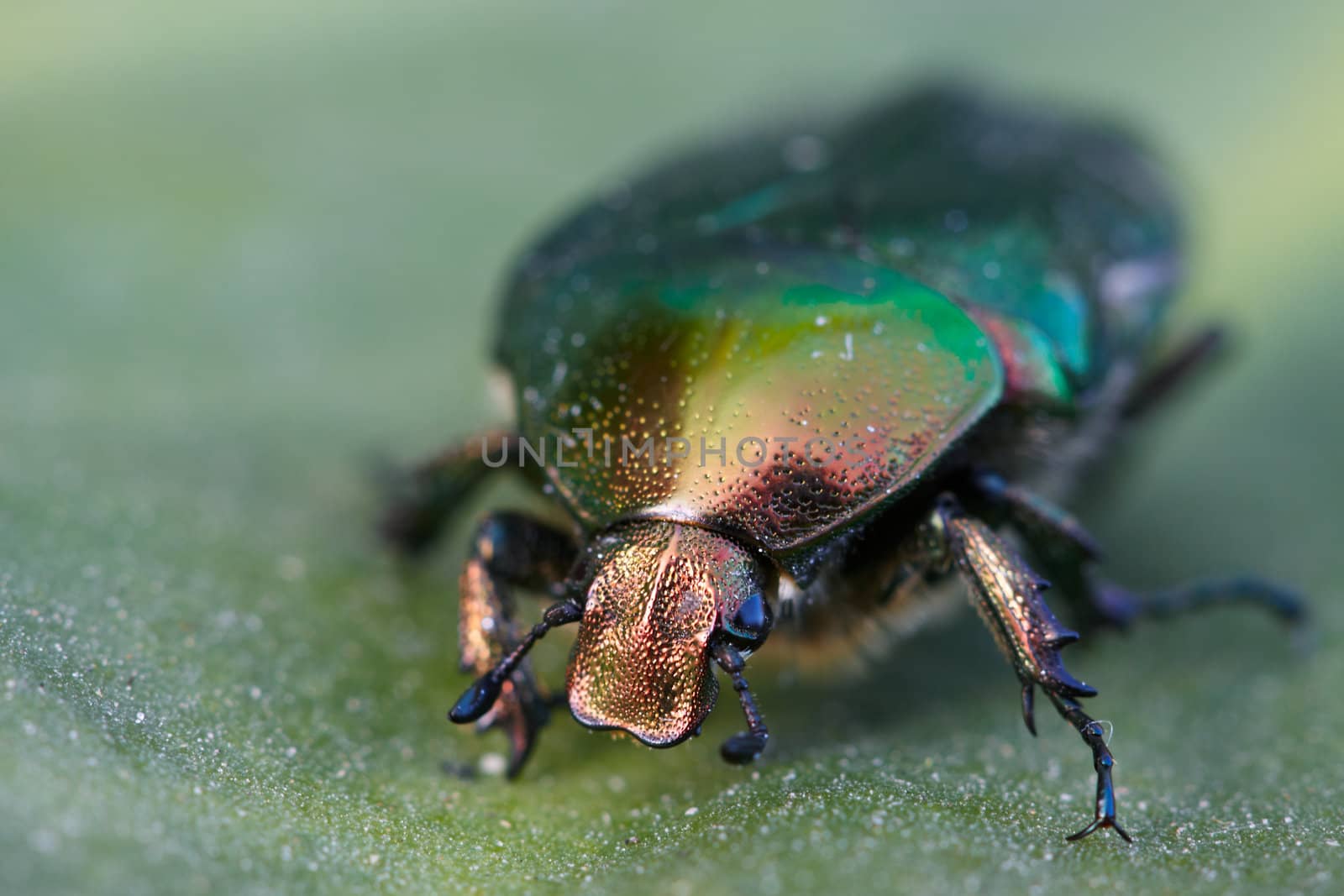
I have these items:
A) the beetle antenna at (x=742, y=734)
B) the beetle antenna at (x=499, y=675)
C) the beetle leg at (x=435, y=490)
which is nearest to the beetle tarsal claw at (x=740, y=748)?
the beetle antenna at (x=742, y=734)

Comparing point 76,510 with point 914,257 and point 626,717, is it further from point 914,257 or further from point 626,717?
point 914,257

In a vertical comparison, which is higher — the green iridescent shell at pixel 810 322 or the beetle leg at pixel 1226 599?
the green iridescent shell at pixel 810 322

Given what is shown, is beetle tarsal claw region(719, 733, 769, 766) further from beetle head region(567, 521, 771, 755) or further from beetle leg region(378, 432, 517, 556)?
beetle leg region(378, 432, 517, 556)

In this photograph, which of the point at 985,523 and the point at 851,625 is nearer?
the point at 985,523

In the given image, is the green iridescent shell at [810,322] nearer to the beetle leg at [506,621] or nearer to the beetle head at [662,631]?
the beetle head at [662,631]

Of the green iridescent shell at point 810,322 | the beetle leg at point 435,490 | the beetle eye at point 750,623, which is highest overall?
the green iridescent shell at point 810,322

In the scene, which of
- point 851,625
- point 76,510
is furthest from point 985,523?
point 76,510
